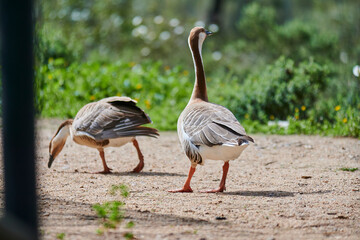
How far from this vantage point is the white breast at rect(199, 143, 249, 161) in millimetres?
5043

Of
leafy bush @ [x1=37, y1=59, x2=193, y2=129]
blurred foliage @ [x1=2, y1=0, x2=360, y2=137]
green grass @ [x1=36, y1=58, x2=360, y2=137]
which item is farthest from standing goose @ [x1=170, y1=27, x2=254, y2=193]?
leafy bush @ [x1=37, y1=59, x2=193, y2=129]

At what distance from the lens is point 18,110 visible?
2.35m

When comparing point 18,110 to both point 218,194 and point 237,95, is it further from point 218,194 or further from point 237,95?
point 237,95

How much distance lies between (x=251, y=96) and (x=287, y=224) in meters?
6.46

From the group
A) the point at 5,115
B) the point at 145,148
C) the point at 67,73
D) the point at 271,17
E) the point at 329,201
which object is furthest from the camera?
the point at 271,17

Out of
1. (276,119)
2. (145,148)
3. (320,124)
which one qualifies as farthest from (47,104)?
(320,124)

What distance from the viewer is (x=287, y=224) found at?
4145mm

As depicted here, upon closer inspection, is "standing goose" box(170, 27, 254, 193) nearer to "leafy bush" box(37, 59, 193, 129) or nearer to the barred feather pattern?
the barred feather pattern

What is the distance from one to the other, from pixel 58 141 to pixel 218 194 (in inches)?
97.6

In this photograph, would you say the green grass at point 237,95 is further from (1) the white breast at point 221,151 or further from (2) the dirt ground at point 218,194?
(1) the white breast at point 221,151

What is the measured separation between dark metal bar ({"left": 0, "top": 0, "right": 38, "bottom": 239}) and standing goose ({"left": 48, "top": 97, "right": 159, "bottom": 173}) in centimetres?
381

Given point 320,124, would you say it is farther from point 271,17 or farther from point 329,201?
point 271,17

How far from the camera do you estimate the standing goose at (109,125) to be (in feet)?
20.6

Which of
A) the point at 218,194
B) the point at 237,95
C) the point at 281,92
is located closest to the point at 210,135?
the point at 218,194
